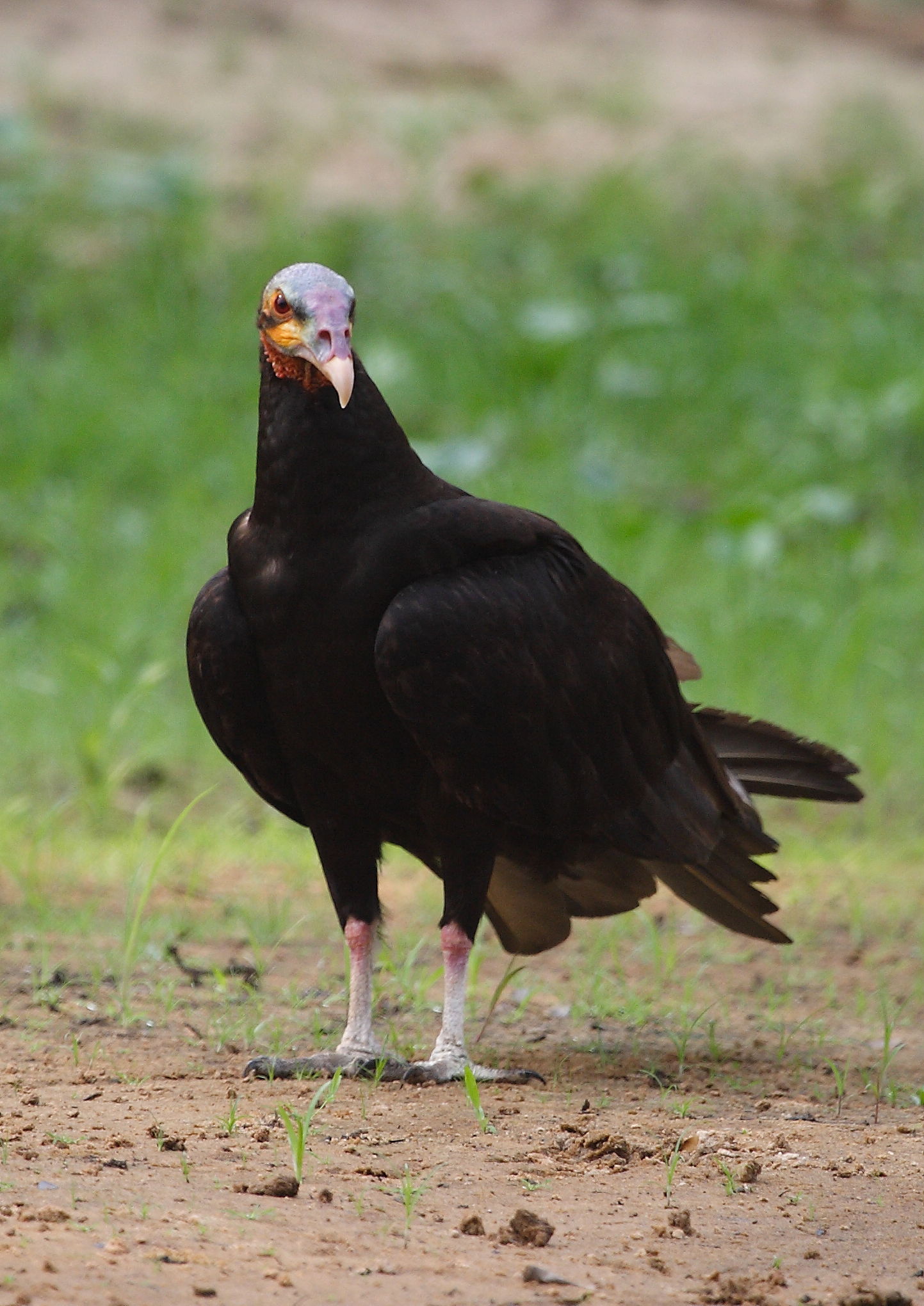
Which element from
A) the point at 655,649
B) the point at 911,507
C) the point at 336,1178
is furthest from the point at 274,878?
the point at 911,507

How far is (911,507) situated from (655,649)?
5.08m

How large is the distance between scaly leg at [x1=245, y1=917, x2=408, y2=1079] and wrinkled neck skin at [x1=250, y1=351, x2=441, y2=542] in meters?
0.82

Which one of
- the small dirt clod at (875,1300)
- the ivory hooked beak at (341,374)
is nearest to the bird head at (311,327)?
the ivory hooked beak at (341,374)

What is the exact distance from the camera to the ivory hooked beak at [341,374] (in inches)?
115

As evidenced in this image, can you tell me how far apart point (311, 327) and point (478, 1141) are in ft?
4.56

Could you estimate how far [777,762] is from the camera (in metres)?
3.67

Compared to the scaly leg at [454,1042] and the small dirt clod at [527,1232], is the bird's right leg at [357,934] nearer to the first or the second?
the scaly leg at [454,1042]

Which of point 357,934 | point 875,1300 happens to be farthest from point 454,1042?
point 875,1300

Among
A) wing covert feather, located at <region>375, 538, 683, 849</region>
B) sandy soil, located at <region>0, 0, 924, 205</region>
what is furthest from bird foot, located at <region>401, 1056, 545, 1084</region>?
sandy soil, located at <region>0, 0, 924, 205</region>

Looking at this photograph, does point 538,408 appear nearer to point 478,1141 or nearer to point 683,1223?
point 478,1141

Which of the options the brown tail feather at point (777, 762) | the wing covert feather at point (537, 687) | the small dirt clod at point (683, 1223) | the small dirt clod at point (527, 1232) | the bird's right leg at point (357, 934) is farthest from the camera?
the brown tail feather at point (777, 762)

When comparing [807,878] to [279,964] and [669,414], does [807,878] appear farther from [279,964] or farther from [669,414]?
[669,414]

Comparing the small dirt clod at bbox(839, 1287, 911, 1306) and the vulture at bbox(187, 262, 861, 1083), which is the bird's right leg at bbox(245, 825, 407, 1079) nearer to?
the vulture at bbox(187, 262, 861, 1083)

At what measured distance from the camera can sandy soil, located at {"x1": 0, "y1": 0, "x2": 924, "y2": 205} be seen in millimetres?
10414
